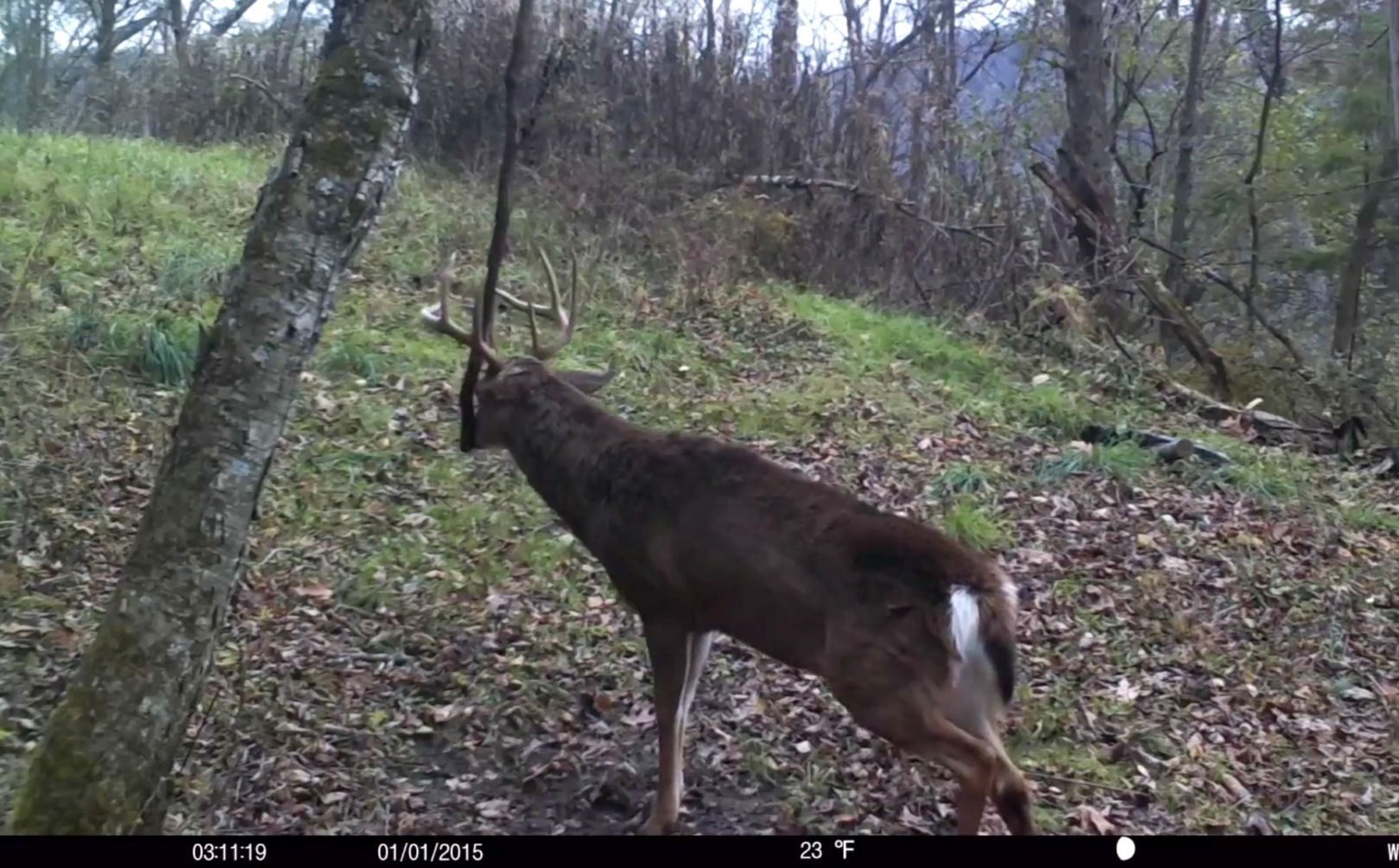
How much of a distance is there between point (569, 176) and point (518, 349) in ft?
15.6

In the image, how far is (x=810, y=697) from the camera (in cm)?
689

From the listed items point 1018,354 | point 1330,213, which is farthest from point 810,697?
point 1330,213

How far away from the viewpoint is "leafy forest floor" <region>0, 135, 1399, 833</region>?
6.08 meters

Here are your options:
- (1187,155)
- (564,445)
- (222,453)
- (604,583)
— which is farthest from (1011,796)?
(1187,155)

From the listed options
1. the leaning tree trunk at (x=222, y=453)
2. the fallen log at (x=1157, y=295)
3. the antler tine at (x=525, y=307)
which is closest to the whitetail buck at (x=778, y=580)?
the antler tine at (x=525, y=307)

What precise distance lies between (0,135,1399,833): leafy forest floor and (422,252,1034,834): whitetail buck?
0.77 metres


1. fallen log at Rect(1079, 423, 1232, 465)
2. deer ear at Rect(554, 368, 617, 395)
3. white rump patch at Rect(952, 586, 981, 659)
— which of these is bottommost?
fallen log at Rect(1079, 423, 1232, 465)

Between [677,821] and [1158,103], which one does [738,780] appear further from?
[1158,103]

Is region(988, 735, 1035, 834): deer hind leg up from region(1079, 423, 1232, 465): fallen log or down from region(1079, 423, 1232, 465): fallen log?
down

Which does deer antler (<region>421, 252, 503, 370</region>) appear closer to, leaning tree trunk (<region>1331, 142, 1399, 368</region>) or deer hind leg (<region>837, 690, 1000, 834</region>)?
deer hind leg (<region>837, 690, 1000, 834</region>)
